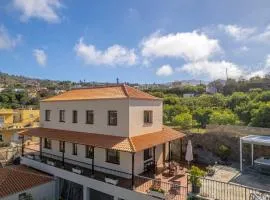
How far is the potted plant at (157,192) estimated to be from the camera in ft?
48.3

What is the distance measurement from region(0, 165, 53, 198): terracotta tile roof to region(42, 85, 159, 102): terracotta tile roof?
7427mm

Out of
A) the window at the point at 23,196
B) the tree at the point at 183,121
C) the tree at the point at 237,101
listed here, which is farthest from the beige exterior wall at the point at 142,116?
the tree at the point at 237,101

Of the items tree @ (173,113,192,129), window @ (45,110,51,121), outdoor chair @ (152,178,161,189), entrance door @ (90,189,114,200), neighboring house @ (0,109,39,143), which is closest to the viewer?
outdoor chair @ (152,178,161,189)

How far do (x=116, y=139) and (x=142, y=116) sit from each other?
2.98 metres

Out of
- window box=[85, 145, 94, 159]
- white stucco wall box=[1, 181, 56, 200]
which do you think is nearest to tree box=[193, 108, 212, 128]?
window box=[85, 145, 94, 159]

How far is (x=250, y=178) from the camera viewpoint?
1689 cm

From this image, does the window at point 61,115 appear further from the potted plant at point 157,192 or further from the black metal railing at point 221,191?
the black metal railing at point 221,191

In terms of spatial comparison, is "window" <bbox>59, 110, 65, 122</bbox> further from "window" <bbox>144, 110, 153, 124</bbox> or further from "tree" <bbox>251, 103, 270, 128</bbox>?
"tree" <bbox>251, 103, 270, 128</bbox>

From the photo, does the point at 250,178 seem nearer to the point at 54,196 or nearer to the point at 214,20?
the point at 214,20

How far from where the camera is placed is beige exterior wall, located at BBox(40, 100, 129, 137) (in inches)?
743

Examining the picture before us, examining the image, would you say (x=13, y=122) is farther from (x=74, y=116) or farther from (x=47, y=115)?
(x=74, y=116)

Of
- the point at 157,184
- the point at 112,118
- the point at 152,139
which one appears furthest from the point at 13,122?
the point at 157,184

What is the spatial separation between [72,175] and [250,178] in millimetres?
13480

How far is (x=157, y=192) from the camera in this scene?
14883 millimetres
